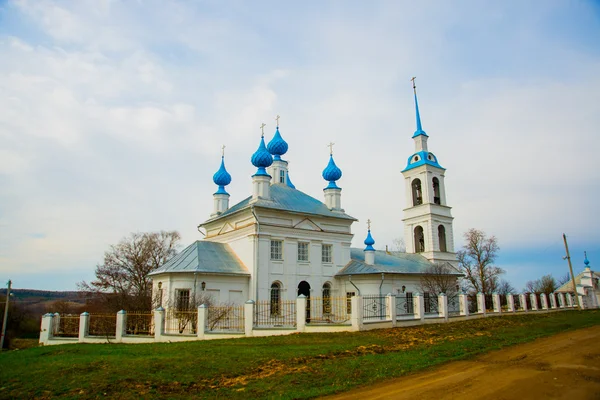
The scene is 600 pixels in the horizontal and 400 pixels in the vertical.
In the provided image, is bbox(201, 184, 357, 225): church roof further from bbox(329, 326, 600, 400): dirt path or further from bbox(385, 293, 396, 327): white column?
bbox(329, 326, 600, 400): dirt path

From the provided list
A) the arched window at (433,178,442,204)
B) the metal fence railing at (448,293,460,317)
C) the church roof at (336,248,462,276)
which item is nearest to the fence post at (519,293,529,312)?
the metal fence railing at (448,293,460,317)

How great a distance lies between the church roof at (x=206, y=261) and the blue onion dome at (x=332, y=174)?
731cm

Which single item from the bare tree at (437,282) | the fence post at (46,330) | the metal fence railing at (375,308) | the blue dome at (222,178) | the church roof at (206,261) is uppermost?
the blue dome at (222,178)

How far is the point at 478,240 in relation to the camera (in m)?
41.9

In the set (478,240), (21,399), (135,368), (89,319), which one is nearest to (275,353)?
(135,368)

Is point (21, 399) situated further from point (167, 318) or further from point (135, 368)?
point (167, 318)

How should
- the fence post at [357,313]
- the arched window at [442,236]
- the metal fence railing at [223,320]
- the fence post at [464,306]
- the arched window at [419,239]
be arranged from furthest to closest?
the arched window at [419,239], the arched window at [442,236], the fence post at [464,306], the metal fence railing at [223,320], the fence post at [357,313]

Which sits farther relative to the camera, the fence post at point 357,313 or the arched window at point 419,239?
the arched window at point 419,239

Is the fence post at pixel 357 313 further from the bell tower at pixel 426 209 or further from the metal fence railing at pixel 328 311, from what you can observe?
the bell tower at pixel 426 209

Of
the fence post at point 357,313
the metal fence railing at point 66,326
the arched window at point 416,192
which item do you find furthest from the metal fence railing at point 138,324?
the arched window at point 416,192

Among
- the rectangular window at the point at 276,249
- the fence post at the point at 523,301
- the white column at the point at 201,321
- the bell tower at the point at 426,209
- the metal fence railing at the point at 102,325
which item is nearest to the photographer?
the white column at the point at 201,321

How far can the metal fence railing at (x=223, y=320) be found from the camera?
16844 mm

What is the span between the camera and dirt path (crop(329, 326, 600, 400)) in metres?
7.07

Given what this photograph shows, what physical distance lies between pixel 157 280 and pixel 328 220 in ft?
30.9
